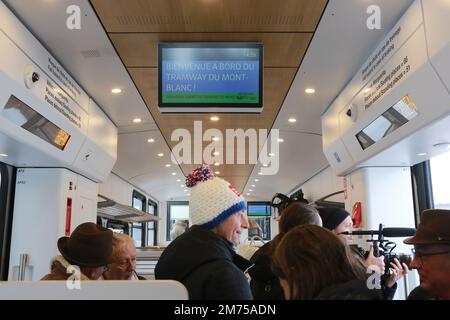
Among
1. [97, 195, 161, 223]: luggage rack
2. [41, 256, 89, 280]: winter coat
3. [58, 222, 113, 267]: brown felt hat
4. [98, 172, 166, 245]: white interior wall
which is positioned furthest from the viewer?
[98, 172, 166, 245]: white interior wall

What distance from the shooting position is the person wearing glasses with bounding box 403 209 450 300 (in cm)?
198

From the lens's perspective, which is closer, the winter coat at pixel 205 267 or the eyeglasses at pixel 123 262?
the winter coat at pixel 205 267

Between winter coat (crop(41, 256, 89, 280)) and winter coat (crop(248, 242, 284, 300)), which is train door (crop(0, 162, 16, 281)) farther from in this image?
winter coat (crop(248, 242, 284, 300))

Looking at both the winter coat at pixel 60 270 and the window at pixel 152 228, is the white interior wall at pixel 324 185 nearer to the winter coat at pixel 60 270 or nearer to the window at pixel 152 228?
the window at pixel 152 228

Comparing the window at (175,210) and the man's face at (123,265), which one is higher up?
the window at (175,210)

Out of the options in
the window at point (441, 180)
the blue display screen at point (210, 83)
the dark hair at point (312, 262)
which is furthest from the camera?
the window at point (441, 180)

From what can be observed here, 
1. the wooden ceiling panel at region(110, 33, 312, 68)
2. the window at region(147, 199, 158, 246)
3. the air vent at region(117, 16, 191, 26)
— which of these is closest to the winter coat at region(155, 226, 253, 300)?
the air vent at region(117, 16, 191, 26)

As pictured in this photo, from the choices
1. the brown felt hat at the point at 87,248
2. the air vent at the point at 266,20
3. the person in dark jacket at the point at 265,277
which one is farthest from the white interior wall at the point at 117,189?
the person in dark jacket at the point at 265,277

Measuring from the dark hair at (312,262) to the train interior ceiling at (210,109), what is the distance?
69.8 inches

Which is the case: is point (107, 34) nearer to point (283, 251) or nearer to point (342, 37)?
point (342, 37)

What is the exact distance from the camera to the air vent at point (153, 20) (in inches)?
133

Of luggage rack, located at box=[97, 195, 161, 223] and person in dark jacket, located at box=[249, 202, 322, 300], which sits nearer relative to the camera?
person in dark jacket, located at box=[249, 202, 322, 300]

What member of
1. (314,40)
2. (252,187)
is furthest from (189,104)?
(252,187)

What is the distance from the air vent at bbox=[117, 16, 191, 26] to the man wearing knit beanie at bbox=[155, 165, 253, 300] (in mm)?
1737
